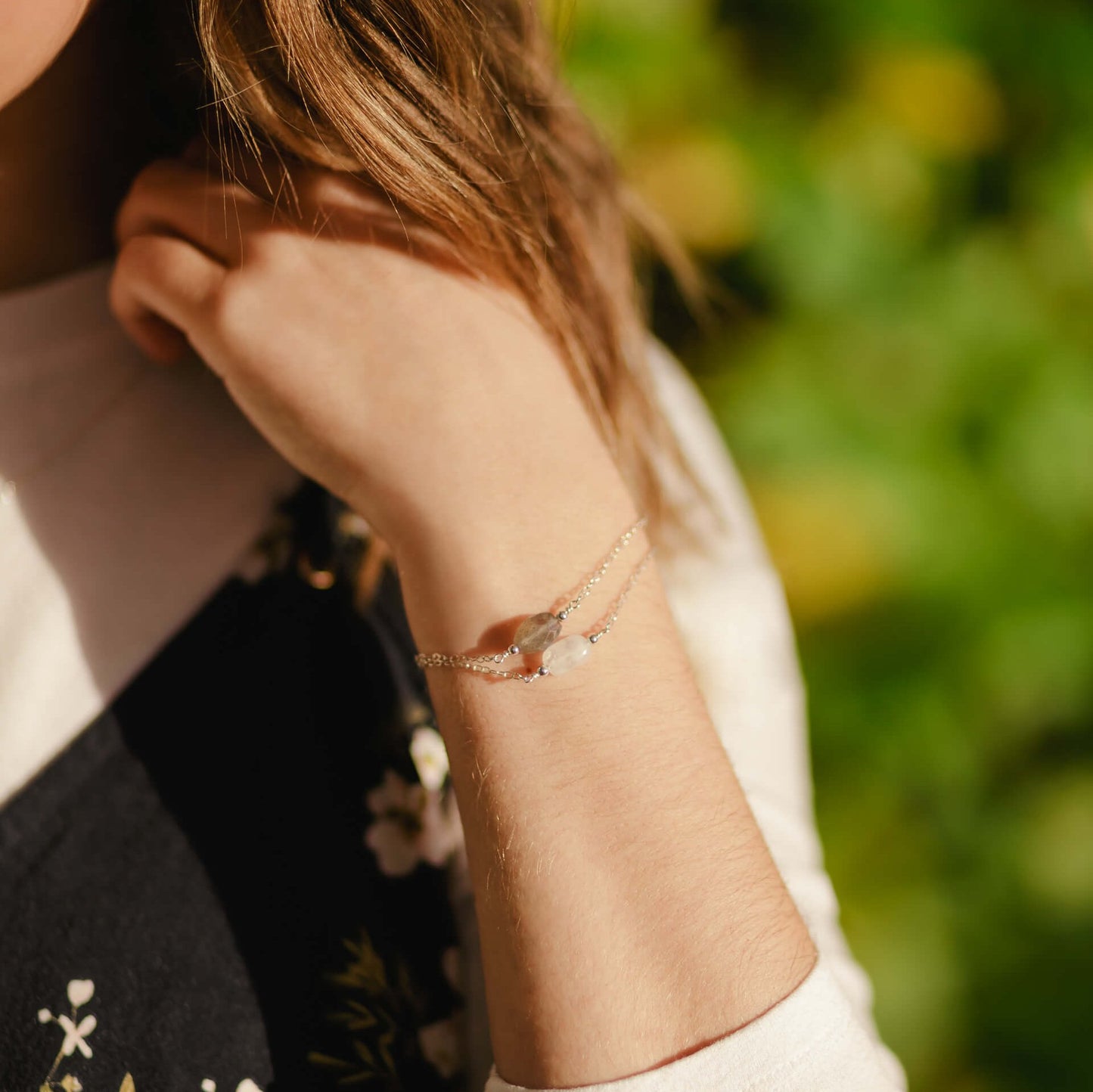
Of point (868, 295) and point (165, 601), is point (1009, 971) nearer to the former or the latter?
point (868, 295)

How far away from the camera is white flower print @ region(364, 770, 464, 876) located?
791mm

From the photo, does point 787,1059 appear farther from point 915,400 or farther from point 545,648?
point 915,400

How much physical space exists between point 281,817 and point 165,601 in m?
0.21

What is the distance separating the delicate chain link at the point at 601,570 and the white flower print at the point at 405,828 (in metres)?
0.23

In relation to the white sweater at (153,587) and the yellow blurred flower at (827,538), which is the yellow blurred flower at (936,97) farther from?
the white sweater at (153,587)

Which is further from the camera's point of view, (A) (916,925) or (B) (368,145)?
(A) (916,925)

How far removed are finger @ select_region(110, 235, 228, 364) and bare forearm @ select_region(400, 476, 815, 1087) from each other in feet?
0.86

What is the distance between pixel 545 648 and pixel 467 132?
406 mm

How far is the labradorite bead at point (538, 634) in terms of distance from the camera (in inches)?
27.1

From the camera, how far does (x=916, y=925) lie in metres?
1.38

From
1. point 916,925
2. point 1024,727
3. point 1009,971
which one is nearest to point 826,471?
point 1024,727

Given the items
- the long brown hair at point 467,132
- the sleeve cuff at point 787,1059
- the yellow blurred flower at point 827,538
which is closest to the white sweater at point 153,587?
the sleeve cuff at point 787,1059

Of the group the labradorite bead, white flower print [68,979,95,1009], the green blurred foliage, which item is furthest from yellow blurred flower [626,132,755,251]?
white flower print [68,979,95,1009]

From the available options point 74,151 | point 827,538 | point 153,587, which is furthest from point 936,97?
point 153,587
